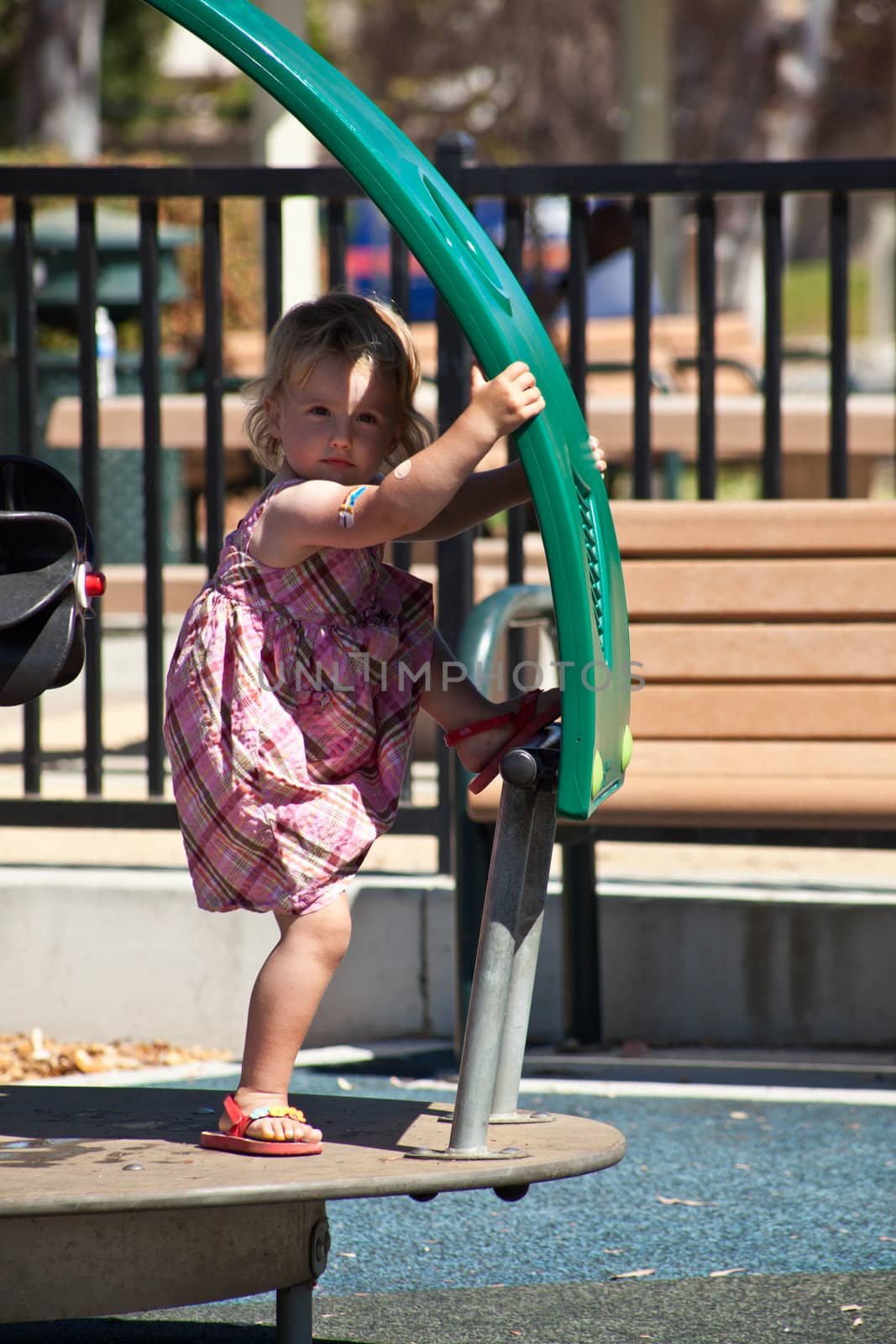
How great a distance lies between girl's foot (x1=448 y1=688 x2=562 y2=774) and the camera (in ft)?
7.84

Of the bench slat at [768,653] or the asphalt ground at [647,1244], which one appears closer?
the asphalt ground at [647,1244]

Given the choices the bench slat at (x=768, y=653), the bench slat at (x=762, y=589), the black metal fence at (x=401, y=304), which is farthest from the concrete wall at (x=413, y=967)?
the bench slat at (x=762, y=589)

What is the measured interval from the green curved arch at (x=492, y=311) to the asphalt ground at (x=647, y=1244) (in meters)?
0.79

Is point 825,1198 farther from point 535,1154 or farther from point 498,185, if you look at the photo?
point 498,185

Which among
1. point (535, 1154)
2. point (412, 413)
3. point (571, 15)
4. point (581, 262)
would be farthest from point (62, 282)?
point (571, 15)

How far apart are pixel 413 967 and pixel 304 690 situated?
64.5 inches

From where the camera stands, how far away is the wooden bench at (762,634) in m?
3.69

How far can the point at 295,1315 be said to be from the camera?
7.42 feet

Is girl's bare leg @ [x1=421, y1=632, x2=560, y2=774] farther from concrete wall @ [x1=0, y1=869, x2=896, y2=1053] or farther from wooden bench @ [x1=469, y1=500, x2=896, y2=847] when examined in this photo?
concrete wall @ [x1=0, y1=869, x2=896, y2=1053]

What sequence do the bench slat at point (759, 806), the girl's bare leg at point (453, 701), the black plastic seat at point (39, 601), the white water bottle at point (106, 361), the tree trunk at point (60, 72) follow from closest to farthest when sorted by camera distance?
the black plastic seat at point (39, 601) → the girl's bare leg at point (453, 701) → the bench slat at point (759, 806) → the white water bottle at point (106, 361) → the tree trunk at point (60, 72)

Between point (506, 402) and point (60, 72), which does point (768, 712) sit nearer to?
point (506, 402)

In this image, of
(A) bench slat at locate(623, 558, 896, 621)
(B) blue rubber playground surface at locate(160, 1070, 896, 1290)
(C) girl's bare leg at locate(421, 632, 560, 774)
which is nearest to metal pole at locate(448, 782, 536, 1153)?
(C) girl's bare leg at locate(421, 632, 560, 774)

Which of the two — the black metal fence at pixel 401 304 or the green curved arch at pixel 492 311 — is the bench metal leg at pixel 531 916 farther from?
the black metal fence at pixel 401 304

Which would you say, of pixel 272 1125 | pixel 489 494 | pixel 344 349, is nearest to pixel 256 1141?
pixel 272 1125
